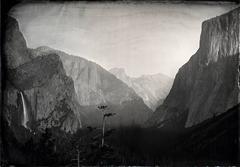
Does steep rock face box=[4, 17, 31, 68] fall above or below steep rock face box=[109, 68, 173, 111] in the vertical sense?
above

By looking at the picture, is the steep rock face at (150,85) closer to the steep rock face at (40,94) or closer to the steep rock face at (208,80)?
the steep rock face at (208,80)

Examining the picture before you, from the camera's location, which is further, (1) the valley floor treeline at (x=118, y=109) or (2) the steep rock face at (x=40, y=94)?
(2) the steep rock face at (x=40, y=94)

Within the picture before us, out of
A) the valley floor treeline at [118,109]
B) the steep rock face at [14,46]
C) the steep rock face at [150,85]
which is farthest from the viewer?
the steep rock face at [14,46]

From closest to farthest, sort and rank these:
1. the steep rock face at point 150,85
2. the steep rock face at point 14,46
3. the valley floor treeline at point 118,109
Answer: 1. the valley floor treeline at point 118,109
2. the steep rock face at point 150,85
3. the steep rock face at point 14,46

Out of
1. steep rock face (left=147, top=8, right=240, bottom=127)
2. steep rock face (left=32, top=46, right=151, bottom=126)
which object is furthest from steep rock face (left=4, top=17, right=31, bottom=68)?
steep rock face (left=147, top=8, right=240, bottom=127)

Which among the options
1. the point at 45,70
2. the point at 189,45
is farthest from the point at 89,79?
the point at 189,45

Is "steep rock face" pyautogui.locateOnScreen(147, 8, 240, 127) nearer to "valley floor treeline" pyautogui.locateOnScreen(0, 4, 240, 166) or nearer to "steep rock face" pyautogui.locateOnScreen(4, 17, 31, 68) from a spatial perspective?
"valley floor treeline" pyautogui.locateOnScreen(0, 4, 240, 166)

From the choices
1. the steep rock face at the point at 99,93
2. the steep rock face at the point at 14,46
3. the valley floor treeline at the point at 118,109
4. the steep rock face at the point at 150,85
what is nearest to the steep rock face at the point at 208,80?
the valley floor treeline at the point at 118,109

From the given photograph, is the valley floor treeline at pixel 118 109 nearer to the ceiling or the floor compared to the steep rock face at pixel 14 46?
nearer to the floor
